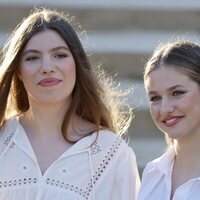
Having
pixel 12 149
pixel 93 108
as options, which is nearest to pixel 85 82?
pixel 93 108

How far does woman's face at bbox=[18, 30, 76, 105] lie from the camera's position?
4.84 metres

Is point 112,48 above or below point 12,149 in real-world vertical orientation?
above

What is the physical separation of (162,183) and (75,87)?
0.69m

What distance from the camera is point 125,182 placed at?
4.93 metres

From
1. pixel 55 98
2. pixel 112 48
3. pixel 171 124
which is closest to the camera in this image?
pixel 171 124

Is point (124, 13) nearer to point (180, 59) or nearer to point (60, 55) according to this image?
point (60, 55)

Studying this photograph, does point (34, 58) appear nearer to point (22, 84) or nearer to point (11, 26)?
point (22, 84)

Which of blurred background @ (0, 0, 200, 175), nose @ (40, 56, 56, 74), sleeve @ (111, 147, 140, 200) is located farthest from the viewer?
blurred background @ (0, 0, 200, 175)

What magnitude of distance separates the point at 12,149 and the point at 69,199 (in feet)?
1.21

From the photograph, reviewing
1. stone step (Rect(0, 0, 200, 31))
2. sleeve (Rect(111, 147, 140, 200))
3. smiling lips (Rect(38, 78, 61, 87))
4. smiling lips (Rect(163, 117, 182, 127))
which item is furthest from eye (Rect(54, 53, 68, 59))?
stone step (Rect(0, 0, 200, 31))

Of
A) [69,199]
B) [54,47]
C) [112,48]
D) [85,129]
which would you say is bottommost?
[69,199]

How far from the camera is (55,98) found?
4871mm

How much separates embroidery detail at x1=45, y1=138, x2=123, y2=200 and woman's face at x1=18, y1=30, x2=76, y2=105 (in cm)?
31

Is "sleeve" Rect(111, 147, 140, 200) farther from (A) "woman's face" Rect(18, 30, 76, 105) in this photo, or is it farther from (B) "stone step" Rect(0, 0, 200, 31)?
(B) "stone step" Rect(0, 0, 200, 31)
